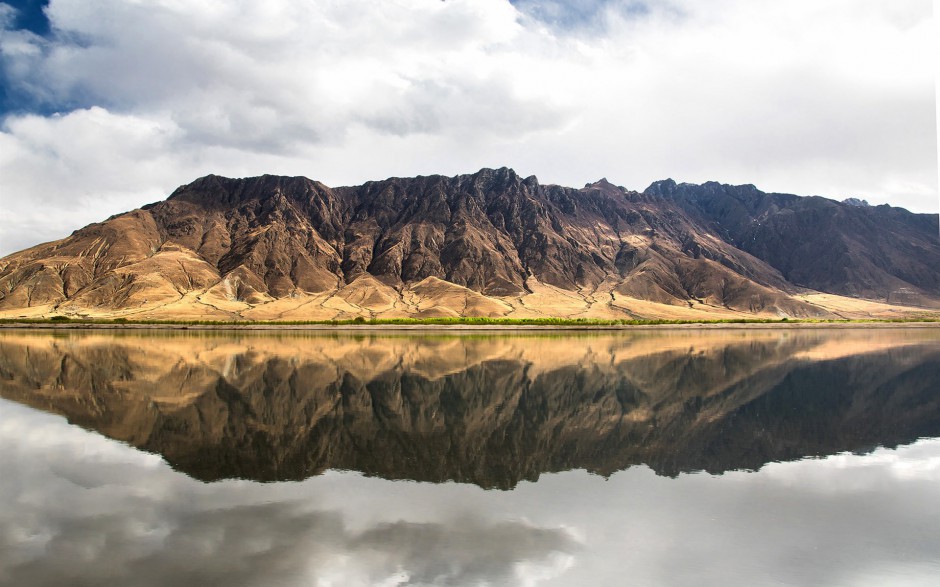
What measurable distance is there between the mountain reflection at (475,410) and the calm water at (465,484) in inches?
7.6

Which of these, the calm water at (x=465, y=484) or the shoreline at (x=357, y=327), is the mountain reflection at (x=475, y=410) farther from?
the shoreline at (x=357, y=327)

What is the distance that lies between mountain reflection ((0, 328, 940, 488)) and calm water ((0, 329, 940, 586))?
19 centimetres

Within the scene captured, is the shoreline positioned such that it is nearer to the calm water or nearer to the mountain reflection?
the mountain reflection

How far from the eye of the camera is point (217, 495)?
16.7 m

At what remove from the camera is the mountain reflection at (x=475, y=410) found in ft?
68.6

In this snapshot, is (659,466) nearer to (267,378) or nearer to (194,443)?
(194,443)

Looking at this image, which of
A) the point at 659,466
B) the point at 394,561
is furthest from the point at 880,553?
the point at 394,561

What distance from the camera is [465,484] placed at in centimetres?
1778

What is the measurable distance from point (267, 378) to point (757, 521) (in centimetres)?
3353

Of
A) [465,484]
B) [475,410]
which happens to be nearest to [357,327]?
[475,410]

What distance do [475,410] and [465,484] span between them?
12180 millimetres

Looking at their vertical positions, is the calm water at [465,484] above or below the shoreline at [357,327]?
above

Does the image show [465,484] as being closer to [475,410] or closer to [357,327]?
[475,410]

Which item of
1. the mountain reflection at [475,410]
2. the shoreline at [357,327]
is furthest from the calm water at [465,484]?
the shoreline at [357,327]
